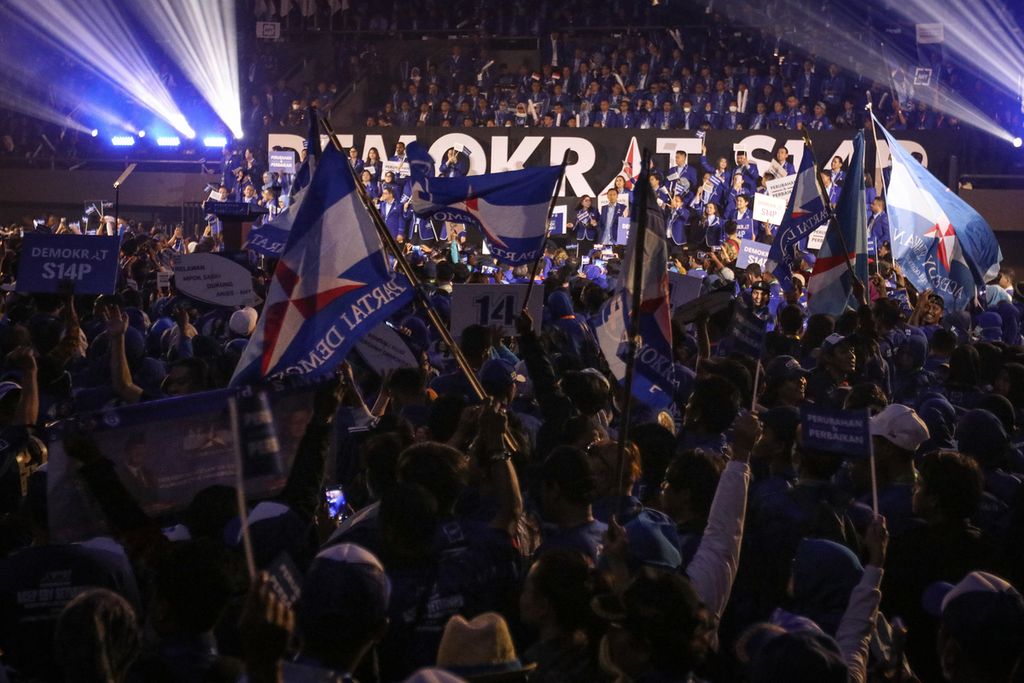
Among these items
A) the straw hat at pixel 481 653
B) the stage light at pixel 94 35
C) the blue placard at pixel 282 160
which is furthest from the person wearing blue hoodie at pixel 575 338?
the stage light at pixel 94 35

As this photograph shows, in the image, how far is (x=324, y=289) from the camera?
5.01 meters

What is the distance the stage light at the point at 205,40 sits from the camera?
2964cm

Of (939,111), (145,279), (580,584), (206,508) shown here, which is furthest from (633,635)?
(939,111)

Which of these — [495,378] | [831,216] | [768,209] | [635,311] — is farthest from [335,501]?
[768,209]

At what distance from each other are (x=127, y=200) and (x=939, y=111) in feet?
58.1

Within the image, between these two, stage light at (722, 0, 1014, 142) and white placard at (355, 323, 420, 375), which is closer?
white placard at (355, 323, 420, 375)

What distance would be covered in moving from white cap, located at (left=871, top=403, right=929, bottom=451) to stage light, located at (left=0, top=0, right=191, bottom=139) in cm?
2766

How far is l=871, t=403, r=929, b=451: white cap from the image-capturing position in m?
4.84

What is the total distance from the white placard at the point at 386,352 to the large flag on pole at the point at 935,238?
5.83m

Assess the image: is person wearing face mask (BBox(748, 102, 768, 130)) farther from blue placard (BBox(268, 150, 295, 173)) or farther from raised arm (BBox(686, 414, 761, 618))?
raised arm (BBox(686, 414, 761, 618))

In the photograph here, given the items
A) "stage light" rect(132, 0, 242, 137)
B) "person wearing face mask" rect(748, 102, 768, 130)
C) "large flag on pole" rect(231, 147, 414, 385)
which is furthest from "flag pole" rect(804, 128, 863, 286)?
"stage light" rect(132, 0, 242, 137)

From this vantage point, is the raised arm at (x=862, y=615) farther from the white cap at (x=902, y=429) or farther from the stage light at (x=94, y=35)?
the stage light at (x=94, y=35)

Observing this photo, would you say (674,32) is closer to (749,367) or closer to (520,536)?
(749,367)

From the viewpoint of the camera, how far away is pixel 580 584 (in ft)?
10.4
